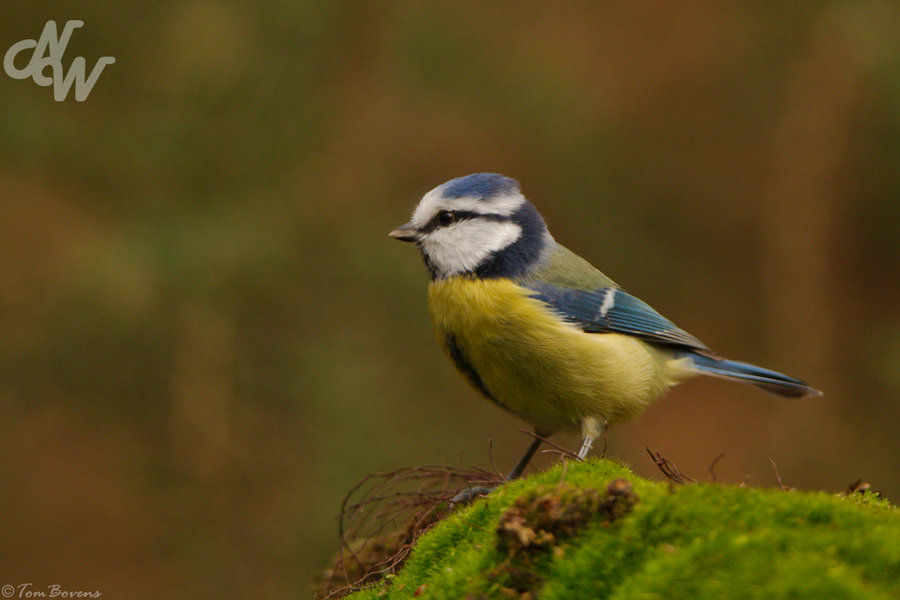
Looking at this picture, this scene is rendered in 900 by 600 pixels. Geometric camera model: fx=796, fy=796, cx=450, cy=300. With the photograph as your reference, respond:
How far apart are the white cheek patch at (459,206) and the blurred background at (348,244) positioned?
4.92 ft

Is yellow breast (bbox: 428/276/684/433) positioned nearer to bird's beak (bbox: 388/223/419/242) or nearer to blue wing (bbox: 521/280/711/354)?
blue wing (bbox: 521/280/711/354)

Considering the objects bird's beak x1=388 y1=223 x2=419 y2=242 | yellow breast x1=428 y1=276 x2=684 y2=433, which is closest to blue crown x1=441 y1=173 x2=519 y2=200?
bird's beak x1=388 y1=223 x2=419 y2=242

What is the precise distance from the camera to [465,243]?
2.55 meters

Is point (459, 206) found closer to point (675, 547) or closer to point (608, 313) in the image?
point (608, 313)

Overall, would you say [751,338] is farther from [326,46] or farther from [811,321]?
[326,46]

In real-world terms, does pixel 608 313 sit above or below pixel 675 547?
above

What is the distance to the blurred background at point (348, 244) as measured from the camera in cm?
397

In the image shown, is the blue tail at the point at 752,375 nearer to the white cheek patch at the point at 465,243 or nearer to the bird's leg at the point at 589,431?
the bird's leg at the point at 589,431

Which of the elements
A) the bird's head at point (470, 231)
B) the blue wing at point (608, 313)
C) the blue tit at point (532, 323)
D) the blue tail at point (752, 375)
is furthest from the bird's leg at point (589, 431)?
the blue tail at point (752, 375)

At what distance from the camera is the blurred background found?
13.0 ft

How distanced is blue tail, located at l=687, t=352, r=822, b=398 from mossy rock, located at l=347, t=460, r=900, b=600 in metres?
1.43

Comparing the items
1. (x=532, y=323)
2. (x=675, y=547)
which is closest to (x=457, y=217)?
(x=532, y=323)

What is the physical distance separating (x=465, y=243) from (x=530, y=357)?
1.51 feet

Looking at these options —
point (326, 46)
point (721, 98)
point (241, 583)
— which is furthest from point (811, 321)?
point (241, 583)
